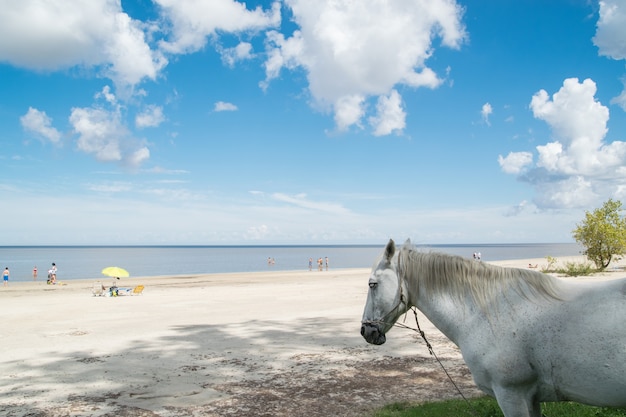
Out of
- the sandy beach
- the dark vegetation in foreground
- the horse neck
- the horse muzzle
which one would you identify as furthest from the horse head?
the sandy beach

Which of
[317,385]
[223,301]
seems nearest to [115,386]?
[317,385]

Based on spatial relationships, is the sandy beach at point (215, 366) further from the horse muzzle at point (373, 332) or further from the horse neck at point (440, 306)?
the horse neck at point (440, 306)

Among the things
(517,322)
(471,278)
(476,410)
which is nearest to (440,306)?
(471,278)

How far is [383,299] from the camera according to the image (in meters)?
4.62

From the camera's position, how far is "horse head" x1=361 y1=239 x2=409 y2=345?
461 cm

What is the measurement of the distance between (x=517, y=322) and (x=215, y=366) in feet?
25.3

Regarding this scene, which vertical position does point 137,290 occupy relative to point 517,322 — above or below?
below

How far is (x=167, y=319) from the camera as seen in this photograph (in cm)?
1738

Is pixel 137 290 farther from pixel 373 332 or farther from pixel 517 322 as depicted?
pixel 517 322

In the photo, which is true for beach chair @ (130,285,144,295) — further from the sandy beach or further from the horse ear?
the horse ear

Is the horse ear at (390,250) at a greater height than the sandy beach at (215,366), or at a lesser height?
greater

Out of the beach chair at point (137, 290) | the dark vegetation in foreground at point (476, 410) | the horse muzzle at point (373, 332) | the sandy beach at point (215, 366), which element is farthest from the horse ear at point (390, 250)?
the beach chair at point (137, 290)

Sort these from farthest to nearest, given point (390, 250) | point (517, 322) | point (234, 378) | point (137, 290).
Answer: point (137, 290), point (234, 378), point (390, 250), point (517, 322)

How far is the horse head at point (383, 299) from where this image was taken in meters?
4.61
